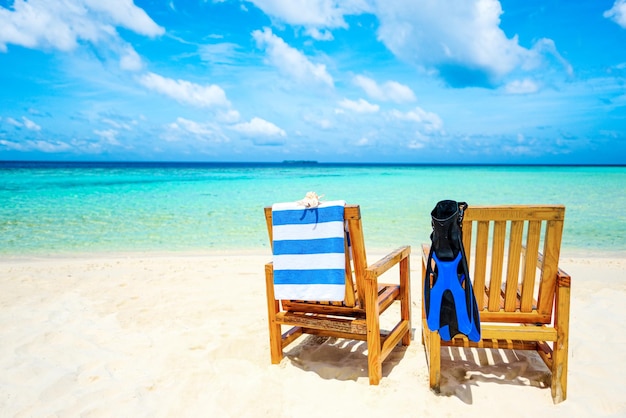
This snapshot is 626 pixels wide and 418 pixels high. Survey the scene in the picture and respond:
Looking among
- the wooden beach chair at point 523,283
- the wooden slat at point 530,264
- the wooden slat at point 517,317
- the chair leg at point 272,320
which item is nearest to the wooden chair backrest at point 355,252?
the chair leg at point 272,320

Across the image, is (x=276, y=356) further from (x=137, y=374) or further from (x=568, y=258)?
(x=568, y=258)

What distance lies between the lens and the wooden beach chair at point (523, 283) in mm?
2309

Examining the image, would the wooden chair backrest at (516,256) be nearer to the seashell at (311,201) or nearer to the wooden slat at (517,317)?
the wooden slat at (517,317)

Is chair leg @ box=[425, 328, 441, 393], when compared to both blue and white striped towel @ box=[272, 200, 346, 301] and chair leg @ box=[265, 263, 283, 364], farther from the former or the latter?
chair leg @ box=[265, 263, 283, 364]

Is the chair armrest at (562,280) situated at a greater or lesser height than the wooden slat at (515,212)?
lesser

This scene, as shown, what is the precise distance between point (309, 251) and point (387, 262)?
21.4 inches

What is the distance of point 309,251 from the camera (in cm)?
271

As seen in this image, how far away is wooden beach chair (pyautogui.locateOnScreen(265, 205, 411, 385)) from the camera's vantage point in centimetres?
261

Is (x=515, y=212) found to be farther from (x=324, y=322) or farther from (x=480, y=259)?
(x=324, y=322)

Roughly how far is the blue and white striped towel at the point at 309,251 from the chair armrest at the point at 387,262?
20 cm

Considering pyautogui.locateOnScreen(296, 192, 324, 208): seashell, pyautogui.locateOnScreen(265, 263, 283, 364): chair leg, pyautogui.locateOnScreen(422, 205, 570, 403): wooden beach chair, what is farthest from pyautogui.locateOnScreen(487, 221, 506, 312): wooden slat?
pyautogui.locateOnScreen(265, 263, 283, 364): chair leg

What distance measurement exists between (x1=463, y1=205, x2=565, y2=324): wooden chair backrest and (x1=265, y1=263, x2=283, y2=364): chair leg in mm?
1359

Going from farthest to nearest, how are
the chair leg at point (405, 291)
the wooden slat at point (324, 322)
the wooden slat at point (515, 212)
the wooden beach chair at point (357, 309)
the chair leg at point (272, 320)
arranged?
the chair leg at point (405, 291)
the chair leg at point (272, 320)
the wooden slat at point (324, 322)
the wooden beach chair at point (357, 309)
the wooden slat at point (515, 212)

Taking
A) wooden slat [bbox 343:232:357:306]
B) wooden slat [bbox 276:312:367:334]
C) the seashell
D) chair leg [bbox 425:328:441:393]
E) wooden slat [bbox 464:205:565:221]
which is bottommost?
chair leg [bbox 425:328:441:393]
